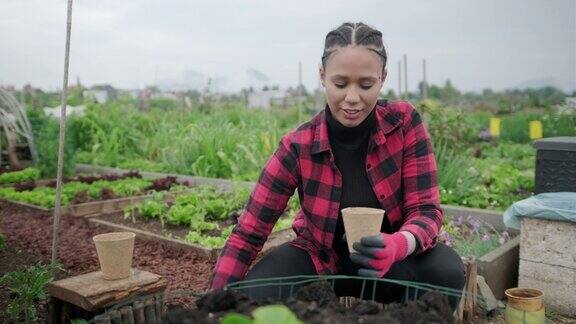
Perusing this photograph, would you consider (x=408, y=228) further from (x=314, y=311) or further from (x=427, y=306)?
(x=314, y=311)

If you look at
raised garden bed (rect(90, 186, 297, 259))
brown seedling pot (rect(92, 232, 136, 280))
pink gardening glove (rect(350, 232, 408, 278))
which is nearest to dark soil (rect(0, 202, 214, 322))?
raised garden bed (rect(90, 186, 297, 259))

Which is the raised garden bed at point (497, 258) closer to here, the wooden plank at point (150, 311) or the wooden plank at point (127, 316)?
the wooden plank at point (150, 311)

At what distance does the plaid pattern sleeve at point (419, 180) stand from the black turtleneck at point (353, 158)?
0.15 metres

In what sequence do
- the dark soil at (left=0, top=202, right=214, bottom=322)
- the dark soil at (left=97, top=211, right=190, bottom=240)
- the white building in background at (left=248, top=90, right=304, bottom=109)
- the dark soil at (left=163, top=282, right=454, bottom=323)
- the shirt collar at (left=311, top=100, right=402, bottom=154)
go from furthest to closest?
the white building in background at (left=248, top=90, right=304, bottom=109) → the dark soil at (left=97, top=211, right=190, bottom=240) → the dark soil at (left=0, top=202, right=214, bottom=322) → the shirt collar at (left=311, top=100, right=402, bottom=154) → the dark soil at (left=163, top=282, right=454, bottom=323)

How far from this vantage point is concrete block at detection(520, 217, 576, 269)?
298cm

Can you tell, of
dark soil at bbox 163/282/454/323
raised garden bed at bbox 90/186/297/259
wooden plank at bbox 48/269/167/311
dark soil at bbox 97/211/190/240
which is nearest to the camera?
dark soil at bbox 163/282/454/323

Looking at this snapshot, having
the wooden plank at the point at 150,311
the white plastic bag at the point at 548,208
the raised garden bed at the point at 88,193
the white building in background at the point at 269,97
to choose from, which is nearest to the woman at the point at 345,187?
the wooden plank at the point at 150,311

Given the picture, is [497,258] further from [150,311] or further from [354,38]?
[150,311]

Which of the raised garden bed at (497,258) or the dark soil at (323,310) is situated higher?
the dark soil at (323,310)

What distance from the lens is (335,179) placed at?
205cm

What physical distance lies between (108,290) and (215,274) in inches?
17.5

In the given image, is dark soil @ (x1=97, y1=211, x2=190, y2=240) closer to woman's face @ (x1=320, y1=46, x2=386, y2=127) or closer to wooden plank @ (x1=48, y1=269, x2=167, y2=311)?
wooden plank @ (x1=48, y1=269, x2=167, y2=311)

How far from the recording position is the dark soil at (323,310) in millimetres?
1071

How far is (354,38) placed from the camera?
1842mm
